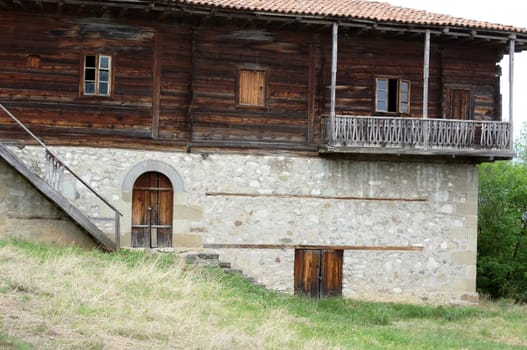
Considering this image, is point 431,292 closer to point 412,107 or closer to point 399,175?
point 399,175

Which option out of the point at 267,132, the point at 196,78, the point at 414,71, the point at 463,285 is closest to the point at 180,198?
the point at 267,132

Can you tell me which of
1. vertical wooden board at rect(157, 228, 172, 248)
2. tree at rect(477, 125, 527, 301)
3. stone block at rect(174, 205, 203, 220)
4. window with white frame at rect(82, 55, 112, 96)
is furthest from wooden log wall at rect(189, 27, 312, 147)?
tree at rect(477, 125, 527, 301)

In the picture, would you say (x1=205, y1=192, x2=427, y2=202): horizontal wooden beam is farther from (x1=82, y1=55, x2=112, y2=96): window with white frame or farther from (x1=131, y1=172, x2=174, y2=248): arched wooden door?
(x1=82, y1=55, x2=112, y2=96): window with white frame

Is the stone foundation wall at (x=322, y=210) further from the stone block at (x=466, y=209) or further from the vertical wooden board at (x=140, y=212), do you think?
the vertical wooden board at (x=140, y=212)

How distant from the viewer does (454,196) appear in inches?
960

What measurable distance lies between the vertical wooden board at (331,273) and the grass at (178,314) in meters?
0.76

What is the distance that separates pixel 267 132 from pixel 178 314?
31.8 feet

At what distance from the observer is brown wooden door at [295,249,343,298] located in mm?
23359

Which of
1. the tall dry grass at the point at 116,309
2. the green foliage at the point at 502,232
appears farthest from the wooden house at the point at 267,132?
the green foliage at the point at 502,232

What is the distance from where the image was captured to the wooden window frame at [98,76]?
22094 millimetres

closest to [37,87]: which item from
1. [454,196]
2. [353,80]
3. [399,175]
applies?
[353,80]

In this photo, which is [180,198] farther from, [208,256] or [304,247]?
[304,247]

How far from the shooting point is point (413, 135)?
2298 centimetres

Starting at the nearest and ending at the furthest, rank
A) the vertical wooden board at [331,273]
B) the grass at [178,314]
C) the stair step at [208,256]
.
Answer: the grass at [178,314], the stair step at [208,256], the vertical wooden board at [331,273]
